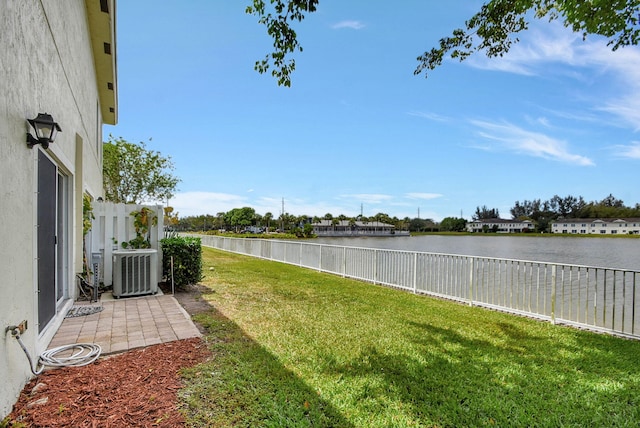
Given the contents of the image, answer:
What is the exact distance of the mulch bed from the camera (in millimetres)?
2156

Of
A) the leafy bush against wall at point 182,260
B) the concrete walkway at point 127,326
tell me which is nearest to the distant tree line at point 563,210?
the leafy bush against wall at point 182,260

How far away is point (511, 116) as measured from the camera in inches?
868

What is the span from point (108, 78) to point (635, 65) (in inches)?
542

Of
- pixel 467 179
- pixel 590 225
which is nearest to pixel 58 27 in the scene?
pixel 467 179

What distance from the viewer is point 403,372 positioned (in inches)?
121

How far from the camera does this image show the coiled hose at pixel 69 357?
2854 mm

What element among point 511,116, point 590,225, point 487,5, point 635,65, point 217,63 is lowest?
point 590,225

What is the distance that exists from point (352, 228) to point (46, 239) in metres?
83.1

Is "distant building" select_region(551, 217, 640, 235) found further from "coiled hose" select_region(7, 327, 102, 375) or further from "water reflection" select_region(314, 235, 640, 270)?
"coiled hose" select_region(7, 327, 102, 375)

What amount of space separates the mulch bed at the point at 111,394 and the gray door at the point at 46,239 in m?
0.94

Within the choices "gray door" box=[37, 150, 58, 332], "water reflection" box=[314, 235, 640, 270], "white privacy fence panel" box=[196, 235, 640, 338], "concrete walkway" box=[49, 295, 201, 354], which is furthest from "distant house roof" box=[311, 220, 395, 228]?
"gray door" box=[37, 150, 58, 332]

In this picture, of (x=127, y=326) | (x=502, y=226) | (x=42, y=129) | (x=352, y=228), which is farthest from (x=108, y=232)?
(x=502, y=226)

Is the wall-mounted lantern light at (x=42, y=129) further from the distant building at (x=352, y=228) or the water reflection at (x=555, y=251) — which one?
the distant building at (x=352, y=228)

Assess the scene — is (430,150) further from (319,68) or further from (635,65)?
(635,65)
